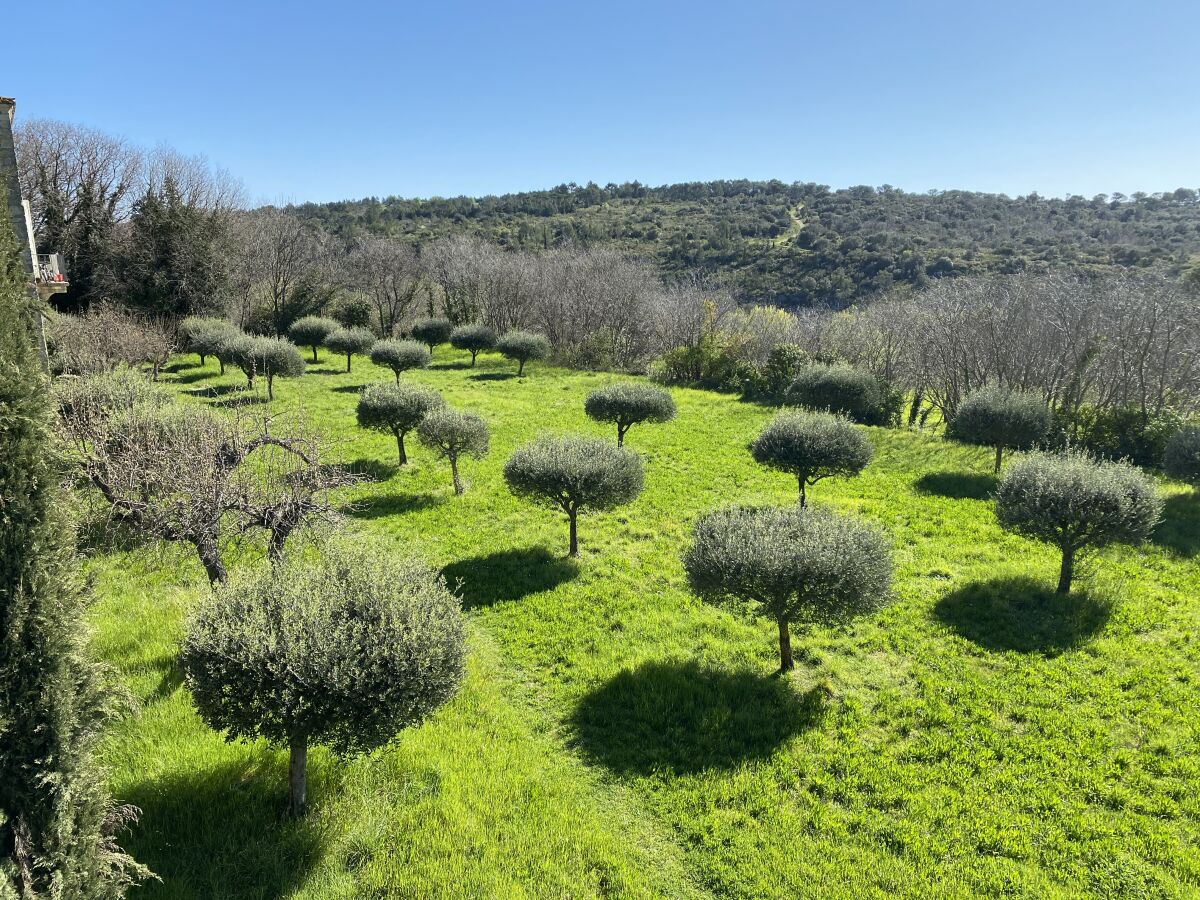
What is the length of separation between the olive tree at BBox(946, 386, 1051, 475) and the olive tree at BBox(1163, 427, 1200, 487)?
2.95 meters

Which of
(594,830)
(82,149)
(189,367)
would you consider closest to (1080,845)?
(594,830)

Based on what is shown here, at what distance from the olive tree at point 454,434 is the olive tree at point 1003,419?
15556mm

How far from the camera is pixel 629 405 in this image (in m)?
20.5

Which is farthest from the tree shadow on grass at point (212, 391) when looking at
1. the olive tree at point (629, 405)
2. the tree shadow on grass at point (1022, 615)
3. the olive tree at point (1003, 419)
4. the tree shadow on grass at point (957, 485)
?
the olive tree at point (1003, 419)

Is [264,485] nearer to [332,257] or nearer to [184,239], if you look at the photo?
[184,239]

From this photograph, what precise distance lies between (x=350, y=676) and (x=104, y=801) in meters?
1.90

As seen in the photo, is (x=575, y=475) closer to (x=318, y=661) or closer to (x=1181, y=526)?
(x=318, y=661)

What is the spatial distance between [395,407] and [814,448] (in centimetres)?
1233

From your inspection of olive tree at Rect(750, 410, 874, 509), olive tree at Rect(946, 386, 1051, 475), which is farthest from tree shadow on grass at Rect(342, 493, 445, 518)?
olive tree at Rect(946, 386, 1051, 475)

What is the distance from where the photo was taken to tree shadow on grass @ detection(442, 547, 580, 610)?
12.5 m

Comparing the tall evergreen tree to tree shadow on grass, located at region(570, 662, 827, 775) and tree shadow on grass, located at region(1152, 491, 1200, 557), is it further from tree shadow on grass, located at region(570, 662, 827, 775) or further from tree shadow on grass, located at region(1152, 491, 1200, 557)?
tree shadow on grass, located at region(1152, 491, 1200, 557)

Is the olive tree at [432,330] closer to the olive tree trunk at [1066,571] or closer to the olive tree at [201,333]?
the olive tree at [201,333]

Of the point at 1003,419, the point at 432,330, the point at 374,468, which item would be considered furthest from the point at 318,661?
the point at 432,330

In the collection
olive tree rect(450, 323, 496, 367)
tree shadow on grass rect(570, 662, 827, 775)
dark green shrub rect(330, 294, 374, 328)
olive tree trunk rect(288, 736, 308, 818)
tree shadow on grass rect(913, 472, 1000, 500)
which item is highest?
dark green shrub rect(330, 294, 374, 328)
